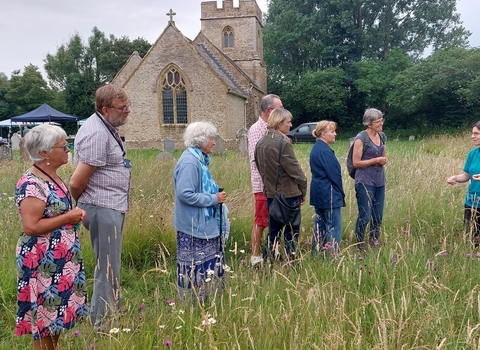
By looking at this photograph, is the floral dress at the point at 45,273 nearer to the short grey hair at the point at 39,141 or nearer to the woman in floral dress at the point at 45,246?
the woman in floral dress at the point at 45,246

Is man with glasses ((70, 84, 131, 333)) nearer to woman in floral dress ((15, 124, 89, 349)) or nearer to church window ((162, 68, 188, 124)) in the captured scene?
woman in floral dress ((15, 124, 89, 349))

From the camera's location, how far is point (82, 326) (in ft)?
9.59

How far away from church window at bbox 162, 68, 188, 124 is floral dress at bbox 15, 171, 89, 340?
24619 mm

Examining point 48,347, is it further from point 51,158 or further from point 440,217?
point 440,217

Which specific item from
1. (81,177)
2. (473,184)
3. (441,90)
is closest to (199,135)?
(81,177)

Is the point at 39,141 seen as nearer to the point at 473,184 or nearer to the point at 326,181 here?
the point at 326,181

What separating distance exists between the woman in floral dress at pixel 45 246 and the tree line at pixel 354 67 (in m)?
30.7

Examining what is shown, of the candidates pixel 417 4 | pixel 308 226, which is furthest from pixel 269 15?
pixel 308 226

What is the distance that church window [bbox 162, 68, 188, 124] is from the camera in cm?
2652

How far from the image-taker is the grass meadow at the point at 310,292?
87.9 inches

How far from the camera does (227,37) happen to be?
3812 centimetres

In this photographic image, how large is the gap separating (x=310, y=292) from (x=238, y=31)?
37.8m

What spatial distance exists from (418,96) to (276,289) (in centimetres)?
3113

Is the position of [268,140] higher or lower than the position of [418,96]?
lower
